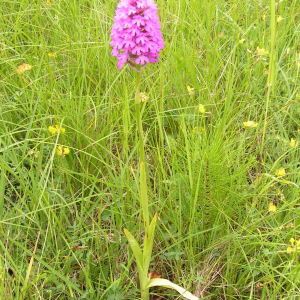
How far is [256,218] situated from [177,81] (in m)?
0.79

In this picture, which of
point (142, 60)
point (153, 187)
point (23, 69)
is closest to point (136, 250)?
point (153, 187)

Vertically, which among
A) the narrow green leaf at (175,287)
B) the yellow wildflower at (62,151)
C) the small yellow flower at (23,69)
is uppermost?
the small yellow flower at (23,69)

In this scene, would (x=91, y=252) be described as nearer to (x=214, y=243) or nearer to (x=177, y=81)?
(x=214, y=243)

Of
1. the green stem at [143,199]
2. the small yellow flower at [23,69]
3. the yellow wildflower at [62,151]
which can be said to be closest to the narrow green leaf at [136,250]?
the green stem at [143,199]

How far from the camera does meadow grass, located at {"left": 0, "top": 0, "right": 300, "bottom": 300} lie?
121 cm

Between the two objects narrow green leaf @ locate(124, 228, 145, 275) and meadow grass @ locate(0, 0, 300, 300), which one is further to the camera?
meadow grass @ locate(0, 0, 300, 300)

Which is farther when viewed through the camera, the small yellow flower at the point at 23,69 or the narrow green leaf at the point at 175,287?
the small yellow flower at the point at 23,69

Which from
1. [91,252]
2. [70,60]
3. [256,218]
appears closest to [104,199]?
[91,252]

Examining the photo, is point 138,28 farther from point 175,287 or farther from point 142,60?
point 175,287

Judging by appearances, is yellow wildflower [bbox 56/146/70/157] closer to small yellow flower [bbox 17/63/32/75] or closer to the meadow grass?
the meadow grass

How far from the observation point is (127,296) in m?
1.22

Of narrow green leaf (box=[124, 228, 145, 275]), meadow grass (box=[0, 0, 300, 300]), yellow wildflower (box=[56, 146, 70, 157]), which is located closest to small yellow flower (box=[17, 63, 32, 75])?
meadow grass (box=[0, 0, 300, 300])

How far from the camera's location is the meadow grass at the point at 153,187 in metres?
1.21

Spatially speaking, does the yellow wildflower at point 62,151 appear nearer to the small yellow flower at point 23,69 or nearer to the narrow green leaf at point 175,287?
the small yellow flower at point 23,69
